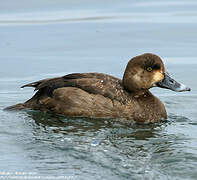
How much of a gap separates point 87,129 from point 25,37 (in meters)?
5.72

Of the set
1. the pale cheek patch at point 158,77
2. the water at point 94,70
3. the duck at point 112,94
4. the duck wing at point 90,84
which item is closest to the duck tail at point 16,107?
the duck at point 112,94

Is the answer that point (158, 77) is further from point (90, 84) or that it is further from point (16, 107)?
point (16, 107)

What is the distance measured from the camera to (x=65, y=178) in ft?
17.7

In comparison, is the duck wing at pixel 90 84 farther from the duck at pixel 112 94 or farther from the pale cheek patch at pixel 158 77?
the pale cheek patch at pixel 158 77

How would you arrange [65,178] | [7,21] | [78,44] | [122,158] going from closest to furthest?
[65,178] < [122,158] < [78,44] < [7,21]

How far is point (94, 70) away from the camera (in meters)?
10.5

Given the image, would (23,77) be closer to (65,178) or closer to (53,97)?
(53,97)

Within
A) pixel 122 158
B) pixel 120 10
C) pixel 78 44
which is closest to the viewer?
pixel 122 158

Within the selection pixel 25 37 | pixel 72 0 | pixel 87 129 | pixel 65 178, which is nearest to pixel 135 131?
pixel 87 129

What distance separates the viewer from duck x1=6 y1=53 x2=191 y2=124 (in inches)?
309

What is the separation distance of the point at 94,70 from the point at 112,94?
2635 millimetres

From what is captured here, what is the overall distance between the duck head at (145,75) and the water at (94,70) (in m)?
0.50

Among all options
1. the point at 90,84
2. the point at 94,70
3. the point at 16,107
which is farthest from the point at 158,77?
the point at 94,70

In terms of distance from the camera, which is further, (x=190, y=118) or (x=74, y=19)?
(x=74, y=19)
